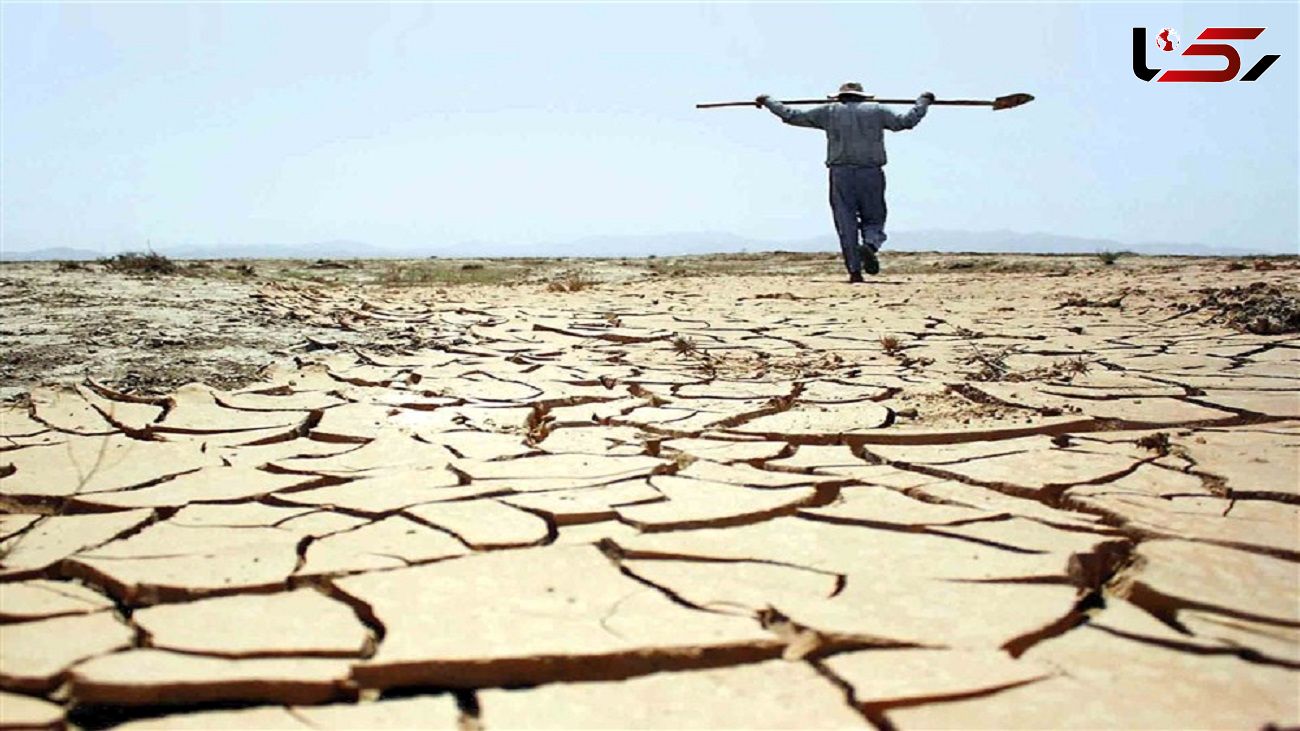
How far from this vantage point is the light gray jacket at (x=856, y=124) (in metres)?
8.08

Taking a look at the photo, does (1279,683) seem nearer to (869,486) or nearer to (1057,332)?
A: (869,486)

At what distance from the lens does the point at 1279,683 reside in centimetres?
150

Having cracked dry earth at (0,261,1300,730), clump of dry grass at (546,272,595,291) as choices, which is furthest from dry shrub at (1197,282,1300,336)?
clump of dry grass at (546,272,595,291)

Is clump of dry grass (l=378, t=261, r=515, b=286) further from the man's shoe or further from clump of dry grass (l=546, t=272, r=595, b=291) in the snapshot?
the man's shoe

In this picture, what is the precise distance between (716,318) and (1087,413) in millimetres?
3278

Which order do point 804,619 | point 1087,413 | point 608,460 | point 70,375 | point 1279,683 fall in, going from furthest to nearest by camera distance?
point 70,375 < point 1087,413 < point 608,460 < point 804,619 < point 1279,683

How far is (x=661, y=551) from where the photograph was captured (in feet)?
6.91

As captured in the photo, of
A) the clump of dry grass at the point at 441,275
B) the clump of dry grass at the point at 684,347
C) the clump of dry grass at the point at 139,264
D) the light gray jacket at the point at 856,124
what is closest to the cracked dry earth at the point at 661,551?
the clump of dry grass at the point at 684,347

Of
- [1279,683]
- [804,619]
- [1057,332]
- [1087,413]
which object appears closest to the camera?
[1279,683]

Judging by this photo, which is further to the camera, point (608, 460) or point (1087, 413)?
point (1087, 413)

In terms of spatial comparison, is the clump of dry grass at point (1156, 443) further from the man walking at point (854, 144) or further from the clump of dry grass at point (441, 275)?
the clump of dry grass at point (441, 275)

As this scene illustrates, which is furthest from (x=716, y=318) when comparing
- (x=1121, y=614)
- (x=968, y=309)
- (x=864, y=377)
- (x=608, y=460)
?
(x=1121, y=614)

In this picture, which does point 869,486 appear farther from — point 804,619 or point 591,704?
point 591,704

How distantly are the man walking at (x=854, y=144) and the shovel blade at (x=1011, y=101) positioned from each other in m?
0.54
